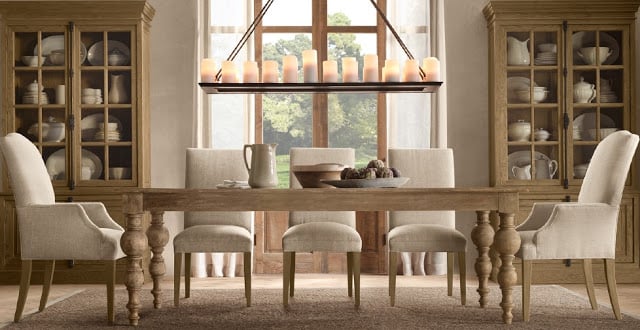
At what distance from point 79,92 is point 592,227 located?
345 cm

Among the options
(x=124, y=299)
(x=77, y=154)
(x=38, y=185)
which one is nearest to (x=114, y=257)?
(x=38, y=185)

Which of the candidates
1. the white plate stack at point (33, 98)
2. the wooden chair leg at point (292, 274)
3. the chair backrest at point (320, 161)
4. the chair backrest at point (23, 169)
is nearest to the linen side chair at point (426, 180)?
the chair backrest at point (320, 161)

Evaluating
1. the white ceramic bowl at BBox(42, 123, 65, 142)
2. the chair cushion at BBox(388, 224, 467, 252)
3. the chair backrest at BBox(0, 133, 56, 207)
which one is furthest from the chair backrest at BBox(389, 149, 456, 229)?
the white ceramic bowl at BBox(42, 123, 65, 142)

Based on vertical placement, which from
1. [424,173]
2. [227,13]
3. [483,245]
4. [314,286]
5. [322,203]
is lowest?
[314,286]

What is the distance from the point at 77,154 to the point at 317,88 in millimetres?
2156

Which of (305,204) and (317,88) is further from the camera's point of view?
(317,88)

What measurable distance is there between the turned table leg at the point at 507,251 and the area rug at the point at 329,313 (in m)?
0.09

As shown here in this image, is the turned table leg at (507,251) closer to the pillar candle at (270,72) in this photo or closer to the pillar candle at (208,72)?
the pillar candle at (270,72)

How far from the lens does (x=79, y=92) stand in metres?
5.32

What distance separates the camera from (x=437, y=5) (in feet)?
18.6

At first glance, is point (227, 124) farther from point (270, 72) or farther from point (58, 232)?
point (58, 232)

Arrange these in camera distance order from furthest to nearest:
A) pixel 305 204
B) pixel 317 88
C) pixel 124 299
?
pixel 124 299, pixel 317 88, pixel 305 204

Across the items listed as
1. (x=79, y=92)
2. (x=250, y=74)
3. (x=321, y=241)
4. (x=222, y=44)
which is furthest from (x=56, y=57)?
(x=321, y=241)

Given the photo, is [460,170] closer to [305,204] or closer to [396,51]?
[396,51]
